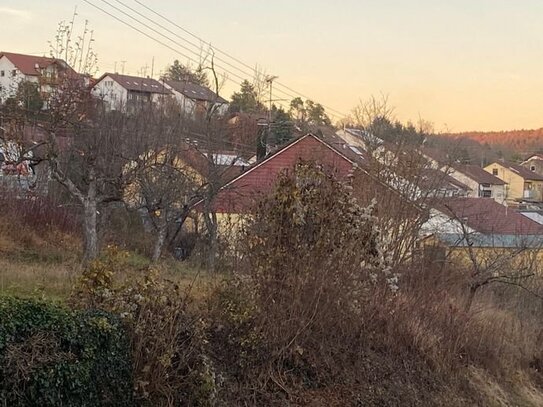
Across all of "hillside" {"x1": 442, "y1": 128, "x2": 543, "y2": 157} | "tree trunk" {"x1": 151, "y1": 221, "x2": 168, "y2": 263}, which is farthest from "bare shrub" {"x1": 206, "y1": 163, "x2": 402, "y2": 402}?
"hillside" {"x1": 442, "y1": 128, "x2": 543, "y2": 157}

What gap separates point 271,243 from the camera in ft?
24.3

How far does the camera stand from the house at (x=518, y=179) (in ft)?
296

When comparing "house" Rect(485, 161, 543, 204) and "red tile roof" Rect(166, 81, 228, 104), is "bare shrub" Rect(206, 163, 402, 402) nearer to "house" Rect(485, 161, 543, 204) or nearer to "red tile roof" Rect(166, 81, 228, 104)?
"red tile roof" Rect(166, 81, 228, 104)

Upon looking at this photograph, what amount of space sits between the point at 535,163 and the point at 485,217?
265ft

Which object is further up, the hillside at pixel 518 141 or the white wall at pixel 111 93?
the hillside at pixel 518 141

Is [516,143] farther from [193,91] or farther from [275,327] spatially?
[275,327]

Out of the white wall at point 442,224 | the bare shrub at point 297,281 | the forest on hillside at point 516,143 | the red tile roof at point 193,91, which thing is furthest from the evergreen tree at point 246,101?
the forest on hillside at point 516,143

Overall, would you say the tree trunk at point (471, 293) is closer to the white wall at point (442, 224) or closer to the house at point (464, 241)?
the house at point (464, 241)

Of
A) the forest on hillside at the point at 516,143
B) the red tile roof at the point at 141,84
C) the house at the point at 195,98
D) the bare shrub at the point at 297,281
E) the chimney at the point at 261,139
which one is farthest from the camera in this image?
the forest on hillside at the point at 516,143

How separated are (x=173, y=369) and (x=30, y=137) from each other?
1150 centimetres

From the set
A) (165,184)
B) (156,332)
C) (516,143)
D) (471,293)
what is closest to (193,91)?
(165,184)

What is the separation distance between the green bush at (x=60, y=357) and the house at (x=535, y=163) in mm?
103274

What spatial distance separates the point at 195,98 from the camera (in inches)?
1051

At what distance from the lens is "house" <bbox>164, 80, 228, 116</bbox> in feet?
81.1
